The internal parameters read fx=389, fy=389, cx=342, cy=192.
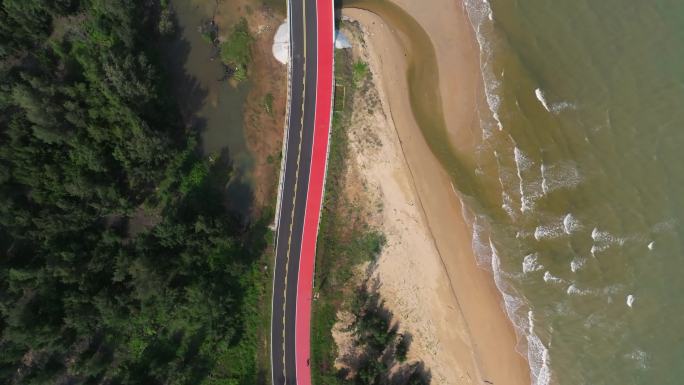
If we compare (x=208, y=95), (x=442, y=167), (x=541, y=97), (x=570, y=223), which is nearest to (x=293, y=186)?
(x=208, y=95)

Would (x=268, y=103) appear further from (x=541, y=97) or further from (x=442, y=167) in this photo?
(x=541, y=97)

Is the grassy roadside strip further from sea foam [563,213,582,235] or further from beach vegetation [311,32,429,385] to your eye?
sea foam [563,213,582,235]

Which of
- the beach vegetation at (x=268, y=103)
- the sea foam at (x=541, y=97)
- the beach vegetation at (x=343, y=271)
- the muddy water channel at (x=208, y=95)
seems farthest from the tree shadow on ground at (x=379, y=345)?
the sea foam at (x=541, y=97)

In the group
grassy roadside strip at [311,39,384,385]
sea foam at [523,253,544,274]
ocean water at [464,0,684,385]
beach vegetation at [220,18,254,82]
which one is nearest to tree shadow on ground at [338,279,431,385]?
grassy roadside strip at [311,39,384,385]

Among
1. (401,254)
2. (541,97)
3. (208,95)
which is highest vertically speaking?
(541,97)

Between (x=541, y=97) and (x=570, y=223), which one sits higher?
(x=541, y=97)

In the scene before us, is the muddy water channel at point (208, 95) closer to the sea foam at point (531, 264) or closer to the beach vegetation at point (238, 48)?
the beach vegetation at point (238, 48)

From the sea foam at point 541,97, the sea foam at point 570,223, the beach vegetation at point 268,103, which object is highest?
the sea foam at point 541,97
